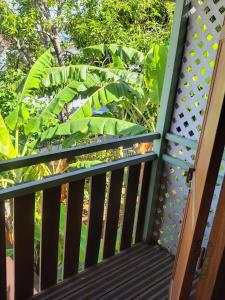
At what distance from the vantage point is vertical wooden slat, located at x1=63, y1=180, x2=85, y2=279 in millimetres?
1730

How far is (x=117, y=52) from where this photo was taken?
4.67 meters

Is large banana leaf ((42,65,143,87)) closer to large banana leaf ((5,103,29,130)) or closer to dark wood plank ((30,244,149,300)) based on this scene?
large banana leaf ((5,103,29,130))

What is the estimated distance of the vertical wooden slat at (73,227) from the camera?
173cm

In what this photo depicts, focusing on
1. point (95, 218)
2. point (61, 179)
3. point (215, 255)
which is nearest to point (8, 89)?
point (95, 218)

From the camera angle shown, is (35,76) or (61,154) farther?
(35,76)

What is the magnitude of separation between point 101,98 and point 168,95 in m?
1.61

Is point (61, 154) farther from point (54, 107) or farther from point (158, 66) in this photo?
point (54, 107)

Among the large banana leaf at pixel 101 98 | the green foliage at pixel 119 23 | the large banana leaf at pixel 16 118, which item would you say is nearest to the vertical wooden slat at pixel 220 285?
the large banana leaf at pixel 101 98

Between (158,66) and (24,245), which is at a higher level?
(158,66)

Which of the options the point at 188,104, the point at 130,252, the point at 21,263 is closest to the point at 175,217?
the point at 130,252

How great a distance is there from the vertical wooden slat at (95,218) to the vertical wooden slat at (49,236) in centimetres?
25

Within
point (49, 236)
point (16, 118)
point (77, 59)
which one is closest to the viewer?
point (49, 236)

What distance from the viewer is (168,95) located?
1995mm

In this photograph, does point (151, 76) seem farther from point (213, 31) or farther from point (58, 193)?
point (58, 193)
